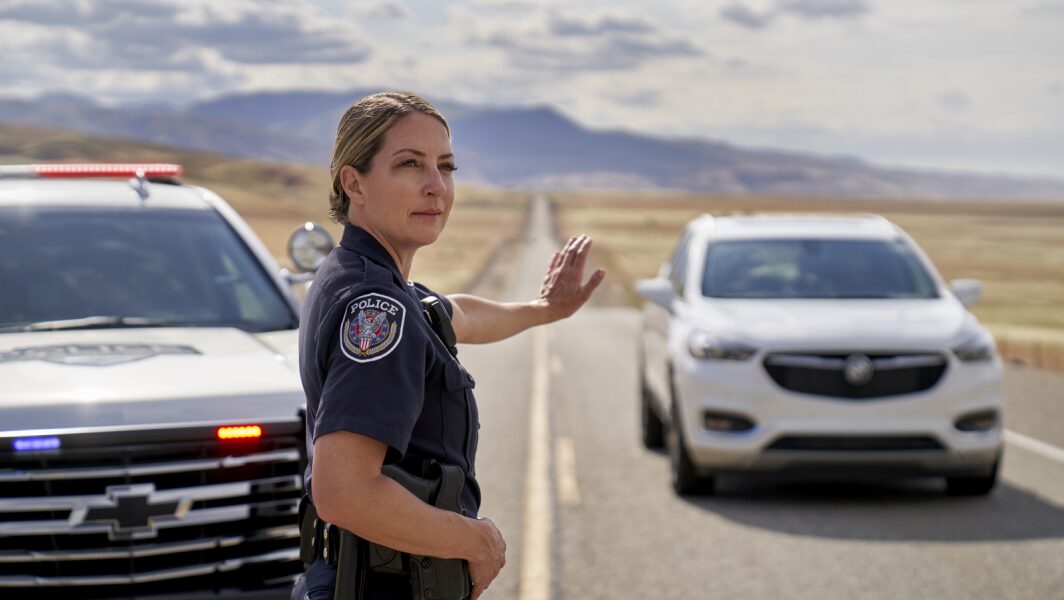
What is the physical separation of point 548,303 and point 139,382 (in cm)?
144

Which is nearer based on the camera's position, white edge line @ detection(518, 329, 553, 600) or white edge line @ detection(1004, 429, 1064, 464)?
white edge line @ detection(518, 329, 553, 600)

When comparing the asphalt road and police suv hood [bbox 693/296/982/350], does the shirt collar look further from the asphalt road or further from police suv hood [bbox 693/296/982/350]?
police suv hood [bbox 693/296/982/350]

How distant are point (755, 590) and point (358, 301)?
4.25 meters

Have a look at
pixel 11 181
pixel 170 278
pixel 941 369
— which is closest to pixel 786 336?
pixel 941 369

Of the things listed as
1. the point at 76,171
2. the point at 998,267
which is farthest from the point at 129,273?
the point at 998,267

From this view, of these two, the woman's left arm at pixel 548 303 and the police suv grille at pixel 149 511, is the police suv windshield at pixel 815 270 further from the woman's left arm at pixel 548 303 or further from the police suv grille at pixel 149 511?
the woman's left arm at pixel 548 303

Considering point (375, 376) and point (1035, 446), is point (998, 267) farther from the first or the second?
point (375, 376)

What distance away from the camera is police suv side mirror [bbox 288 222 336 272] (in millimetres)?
5723

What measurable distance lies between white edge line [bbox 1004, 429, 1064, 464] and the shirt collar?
27.2 ft

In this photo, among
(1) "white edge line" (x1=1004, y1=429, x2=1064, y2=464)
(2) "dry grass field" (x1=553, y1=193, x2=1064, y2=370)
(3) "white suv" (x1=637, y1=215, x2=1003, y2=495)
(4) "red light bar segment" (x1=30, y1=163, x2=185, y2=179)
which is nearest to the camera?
(4) "red light bar segment" (x1=30, y1=163, x2=185, y2=179)

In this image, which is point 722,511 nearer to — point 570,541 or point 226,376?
point 570,541

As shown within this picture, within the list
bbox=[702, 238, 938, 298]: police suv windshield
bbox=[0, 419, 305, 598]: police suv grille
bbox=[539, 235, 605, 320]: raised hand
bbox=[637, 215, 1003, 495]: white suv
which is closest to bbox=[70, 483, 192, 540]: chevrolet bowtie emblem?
bbox=[0, 419, 305, 598]: police suv grille

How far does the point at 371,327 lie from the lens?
2.38 m

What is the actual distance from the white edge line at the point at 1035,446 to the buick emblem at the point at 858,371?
2.57m
